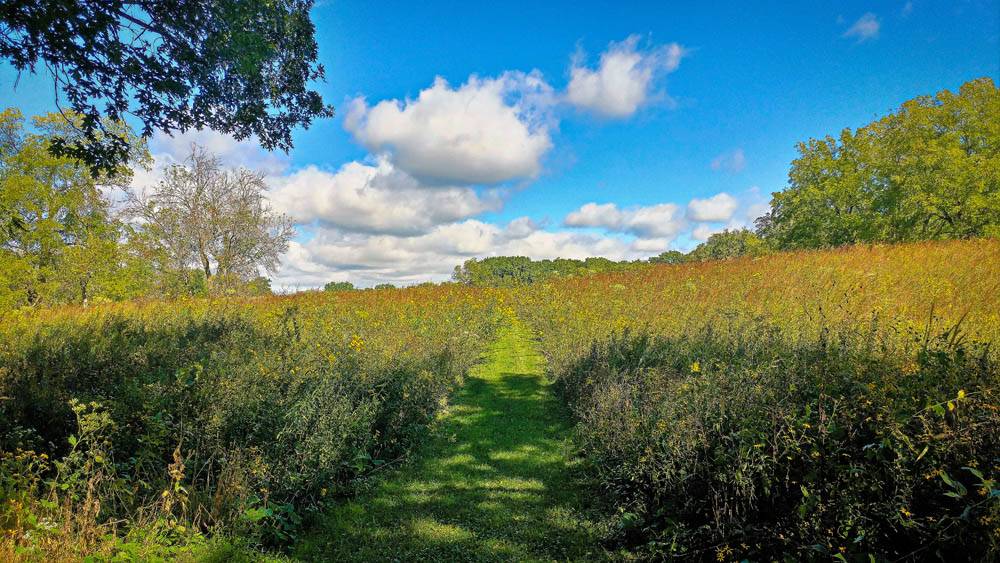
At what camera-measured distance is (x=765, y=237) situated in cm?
3906

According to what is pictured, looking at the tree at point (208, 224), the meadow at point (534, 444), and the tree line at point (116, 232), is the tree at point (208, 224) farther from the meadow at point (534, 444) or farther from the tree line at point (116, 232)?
the meadow at point (534, 444)

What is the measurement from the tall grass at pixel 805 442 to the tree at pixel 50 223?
72.3ft

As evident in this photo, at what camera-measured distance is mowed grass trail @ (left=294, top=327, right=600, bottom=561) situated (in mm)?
3941

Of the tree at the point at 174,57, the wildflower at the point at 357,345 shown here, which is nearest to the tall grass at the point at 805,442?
the wildflower at the point at 357,345

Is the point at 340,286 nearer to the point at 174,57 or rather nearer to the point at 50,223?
the point at 50,223

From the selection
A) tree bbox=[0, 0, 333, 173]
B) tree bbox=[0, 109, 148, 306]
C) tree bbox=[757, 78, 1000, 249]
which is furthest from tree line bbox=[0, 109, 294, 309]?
tree bbox=[757, 78, 1000, 249]

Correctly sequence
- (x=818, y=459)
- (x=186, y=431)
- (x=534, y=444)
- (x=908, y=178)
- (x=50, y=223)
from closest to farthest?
(x=818, y=459) → (x=186, y=431) → (x=534, y=444) → (x=50, y=223) → (x=908, y=178)

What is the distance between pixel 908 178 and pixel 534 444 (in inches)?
1094

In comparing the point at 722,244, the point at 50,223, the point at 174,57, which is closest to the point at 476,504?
the point at 174,57

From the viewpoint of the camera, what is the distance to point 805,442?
3.19 meters

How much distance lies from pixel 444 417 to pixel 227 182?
2462 centimetres

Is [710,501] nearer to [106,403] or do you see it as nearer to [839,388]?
[839,388]

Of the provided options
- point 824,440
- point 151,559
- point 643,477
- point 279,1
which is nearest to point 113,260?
point 279,1

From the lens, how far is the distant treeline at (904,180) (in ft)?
65.3
